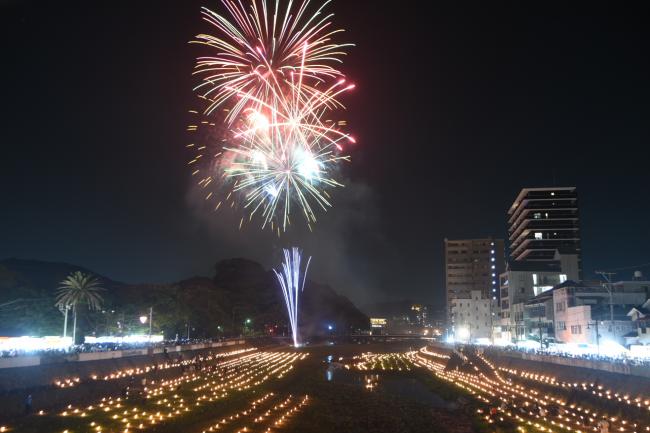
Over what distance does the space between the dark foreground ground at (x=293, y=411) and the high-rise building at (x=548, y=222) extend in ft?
264

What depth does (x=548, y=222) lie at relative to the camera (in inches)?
5089

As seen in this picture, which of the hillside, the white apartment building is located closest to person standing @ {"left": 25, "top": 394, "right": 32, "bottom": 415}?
the hillside

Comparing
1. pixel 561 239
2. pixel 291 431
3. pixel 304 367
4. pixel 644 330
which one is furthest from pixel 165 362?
pixel 561 239

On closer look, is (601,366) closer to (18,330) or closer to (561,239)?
(18,330)

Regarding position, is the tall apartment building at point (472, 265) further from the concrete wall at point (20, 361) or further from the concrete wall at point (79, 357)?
the concrete wall at point (20, 361)

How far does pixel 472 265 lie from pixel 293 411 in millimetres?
152570

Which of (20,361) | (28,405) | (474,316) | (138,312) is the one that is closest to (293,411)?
(28,405)

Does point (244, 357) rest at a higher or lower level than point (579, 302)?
lower

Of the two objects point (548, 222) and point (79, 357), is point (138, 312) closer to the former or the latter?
point (79, 357)

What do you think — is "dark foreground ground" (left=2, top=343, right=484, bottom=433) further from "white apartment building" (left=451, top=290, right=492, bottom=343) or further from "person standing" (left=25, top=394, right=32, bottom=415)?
"white apartment building" (left=451, top=290, right=492, bottom=343)

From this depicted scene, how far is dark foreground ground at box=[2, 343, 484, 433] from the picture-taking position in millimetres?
32250

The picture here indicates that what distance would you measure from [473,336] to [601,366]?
105341mm

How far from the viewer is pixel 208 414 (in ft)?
119

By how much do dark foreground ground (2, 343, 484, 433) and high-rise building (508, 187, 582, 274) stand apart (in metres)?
80.3
